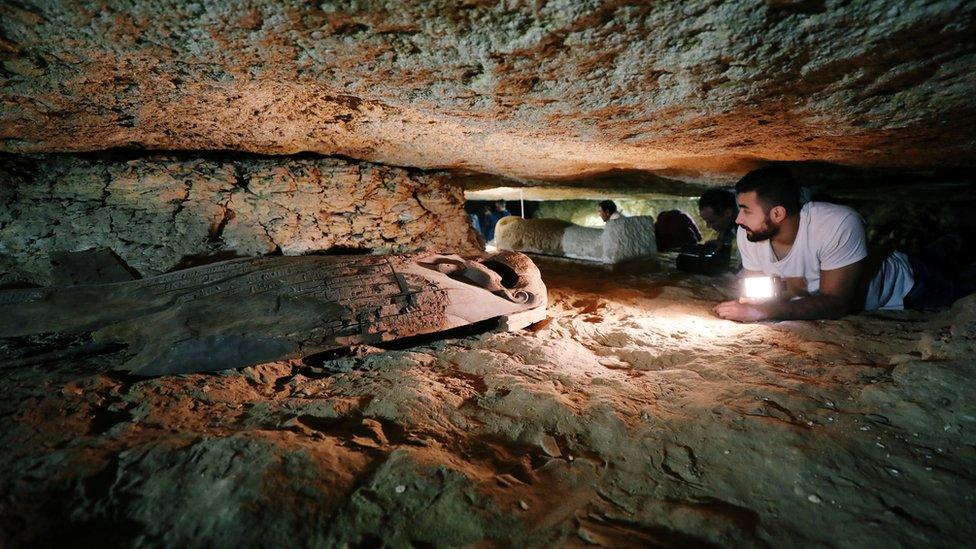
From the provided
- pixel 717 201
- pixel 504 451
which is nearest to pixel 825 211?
pixel 717 201

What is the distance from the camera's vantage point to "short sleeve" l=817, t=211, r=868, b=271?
2713 mm

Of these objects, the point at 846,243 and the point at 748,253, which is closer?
the point at 846,243

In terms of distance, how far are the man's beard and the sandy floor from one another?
1.02 metres

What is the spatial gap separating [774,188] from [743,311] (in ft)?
3.22

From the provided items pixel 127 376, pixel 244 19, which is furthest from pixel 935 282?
pixel 127 376

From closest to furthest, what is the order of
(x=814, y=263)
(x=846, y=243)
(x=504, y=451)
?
1. (x=504, y=451)
2. (x=846, y=243)
3. (x=814, y=263)

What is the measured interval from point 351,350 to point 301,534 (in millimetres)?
1409

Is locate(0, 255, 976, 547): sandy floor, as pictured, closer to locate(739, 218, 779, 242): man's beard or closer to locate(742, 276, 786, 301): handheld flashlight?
locate(742, 276, 786, 301): handheld flashlight

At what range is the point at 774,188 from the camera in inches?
112

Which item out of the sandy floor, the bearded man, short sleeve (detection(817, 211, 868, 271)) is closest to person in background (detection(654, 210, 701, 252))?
the bearded man

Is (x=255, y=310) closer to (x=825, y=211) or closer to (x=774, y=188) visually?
(x=774, y=188)

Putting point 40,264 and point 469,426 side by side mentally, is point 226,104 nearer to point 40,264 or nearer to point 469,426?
point 40,264

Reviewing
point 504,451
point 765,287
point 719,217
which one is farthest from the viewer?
point 719,217

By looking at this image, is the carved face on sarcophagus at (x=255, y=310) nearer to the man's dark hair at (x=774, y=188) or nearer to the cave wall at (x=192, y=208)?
the cave wall at (x=192, y=208)
